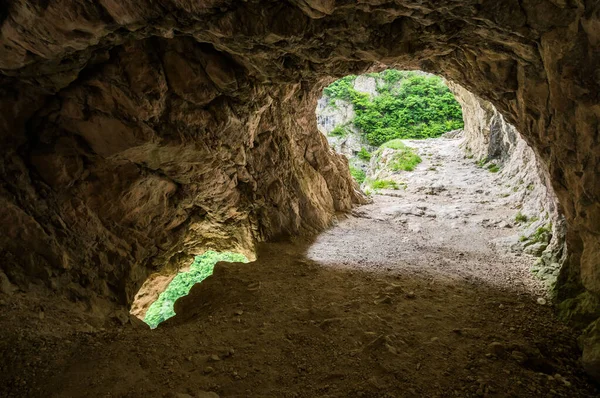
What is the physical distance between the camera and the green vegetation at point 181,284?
18281 mm

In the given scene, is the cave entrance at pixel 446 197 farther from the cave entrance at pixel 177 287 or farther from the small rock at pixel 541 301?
the cave entrance at pixel 177 287

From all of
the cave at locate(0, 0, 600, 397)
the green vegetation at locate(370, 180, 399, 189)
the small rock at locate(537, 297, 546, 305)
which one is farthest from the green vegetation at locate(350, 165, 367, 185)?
the small rock at locate(537, 297, 546, 305)

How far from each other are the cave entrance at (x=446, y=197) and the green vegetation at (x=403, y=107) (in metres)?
0.09

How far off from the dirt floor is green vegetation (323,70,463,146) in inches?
947

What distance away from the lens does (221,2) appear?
4.19 metres

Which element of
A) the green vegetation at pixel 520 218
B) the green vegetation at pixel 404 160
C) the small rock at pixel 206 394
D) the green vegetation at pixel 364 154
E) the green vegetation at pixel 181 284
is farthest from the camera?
the green vegetation at pixel 364 154

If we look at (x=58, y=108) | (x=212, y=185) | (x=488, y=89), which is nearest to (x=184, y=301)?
(x=212, y=185)

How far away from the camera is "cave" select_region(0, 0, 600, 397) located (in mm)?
4094

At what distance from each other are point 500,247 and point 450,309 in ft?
13.1

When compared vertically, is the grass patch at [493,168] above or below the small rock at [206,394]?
above

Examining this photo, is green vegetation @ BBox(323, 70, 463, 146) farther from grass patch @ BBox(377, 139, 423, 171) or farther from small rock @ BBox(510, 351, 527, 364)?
small rock @ BBox(510, 351, 527, 364)

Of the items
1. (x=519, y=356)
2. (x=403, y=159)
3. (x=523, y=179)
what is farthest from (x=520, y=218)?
(x=403, y=159)

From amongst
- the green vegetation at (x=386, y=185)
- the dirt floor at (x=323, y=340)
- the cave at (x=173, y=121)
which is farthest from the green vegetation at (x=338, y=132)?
the dirt floor at (x=323, y=340)

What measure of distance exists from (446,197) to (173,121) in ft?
40.9
